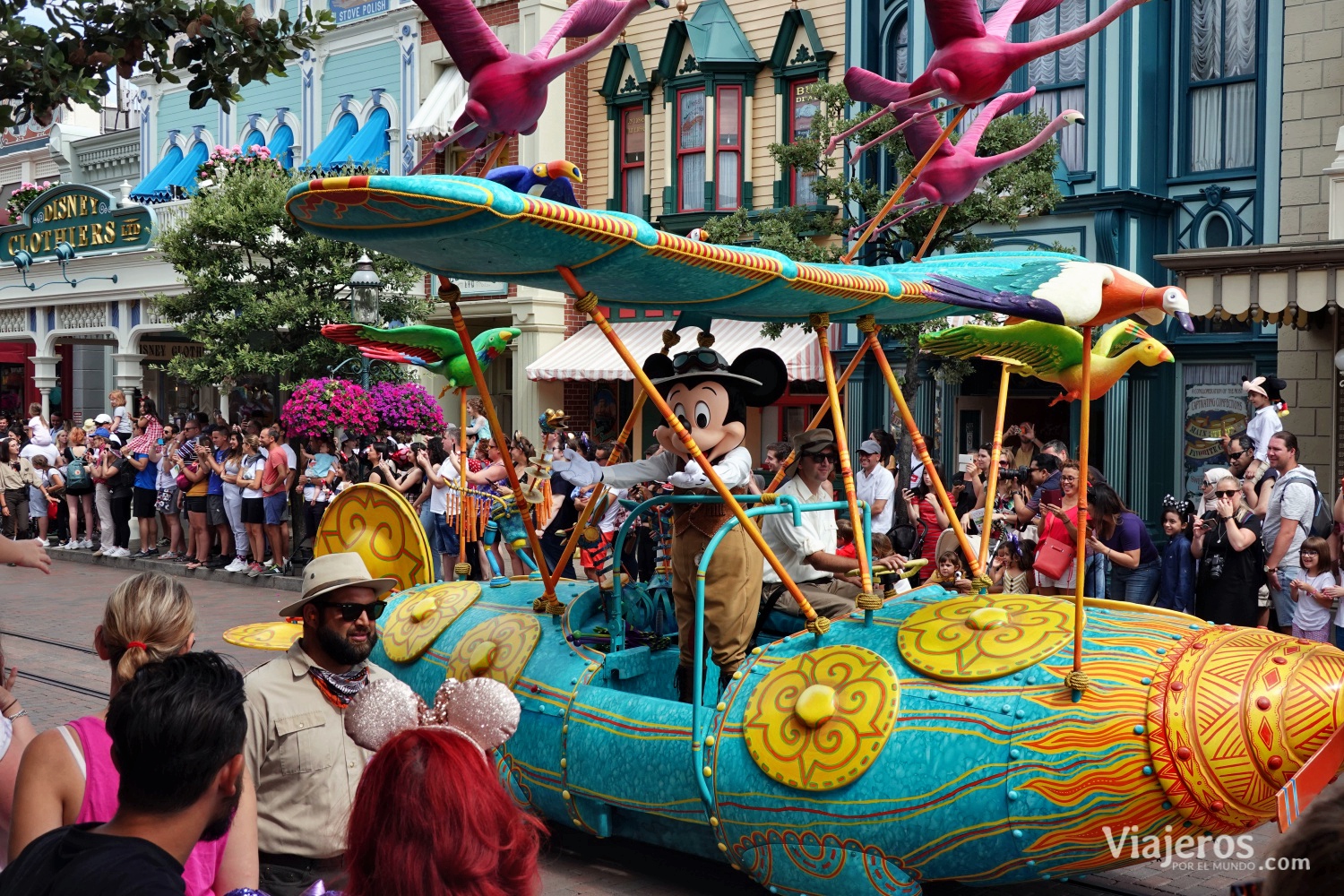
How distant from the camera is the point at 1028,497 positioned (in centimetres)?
970

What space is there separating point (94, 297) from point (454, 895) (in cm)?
2307

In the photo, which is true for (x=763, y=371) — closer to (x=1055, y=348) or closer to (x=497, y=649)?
(x=1055, y=348)

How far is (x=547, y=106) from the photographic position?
65.2ft

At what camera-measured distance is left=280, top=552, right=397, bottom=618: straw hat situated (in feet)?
12.0

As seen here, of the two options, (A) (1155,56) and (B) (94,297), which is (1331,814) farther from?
(B) (94,297)

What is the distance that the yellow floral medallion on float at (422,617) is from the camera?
5906mm

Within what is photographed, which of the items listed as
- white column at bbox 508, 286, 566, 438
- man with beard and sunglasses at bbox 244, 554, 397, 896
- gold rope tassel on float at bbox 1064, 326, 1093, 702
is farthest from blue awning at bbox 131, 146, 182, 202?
gold rope tassel on float at bbox 1064, 326, 1093, 702

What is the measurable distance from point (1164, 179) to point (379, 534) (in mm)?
11761

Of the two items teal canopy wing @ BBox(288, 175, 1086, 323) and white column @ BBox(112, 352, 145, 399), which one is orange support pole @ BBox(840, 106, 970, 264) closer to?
teal canopy wing @ BBox(288, 175, 1086, 323)

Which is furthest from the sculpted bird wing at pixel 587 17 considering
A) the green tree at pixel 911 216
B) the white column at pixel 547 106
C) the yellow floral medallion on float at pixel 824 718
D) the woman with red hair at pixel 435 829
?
the white column at pixel 547 106

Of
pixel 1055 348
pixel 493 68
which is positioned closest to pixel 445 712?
pixel 1055 348

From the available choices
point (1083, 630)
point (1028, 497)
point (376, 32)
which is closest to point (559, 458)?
point (1028, 497)

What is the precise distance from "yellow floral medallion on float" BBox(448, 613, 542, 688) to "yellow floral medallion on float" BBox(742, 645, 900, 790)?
1272mm

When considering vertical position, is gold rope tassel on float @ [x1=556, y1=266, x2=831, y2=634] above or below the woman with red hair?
above
